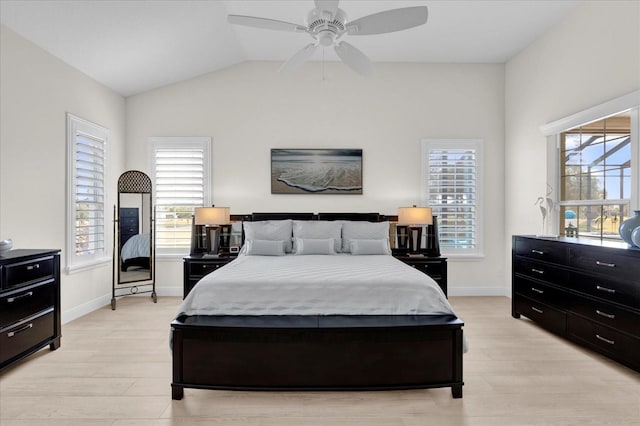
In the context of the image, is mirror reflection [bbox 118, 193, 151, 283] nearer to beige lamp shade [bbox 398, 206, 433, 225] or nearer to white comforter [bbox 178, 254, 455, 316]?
Result: white comforter [bbox 178, 254, 455, 316]

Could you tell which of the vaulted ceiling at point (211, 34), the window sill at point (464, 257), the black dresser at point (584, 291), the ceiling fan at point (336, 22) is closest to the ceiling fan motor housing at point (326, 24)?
the ceiling fan at point (336, 22)

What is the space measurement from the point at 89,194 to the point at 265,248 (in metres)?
2.31

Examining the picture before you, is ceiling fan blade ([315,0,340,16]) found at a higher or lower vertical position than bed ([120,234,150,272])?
higher

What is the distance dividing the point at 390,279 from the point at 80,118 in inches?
159

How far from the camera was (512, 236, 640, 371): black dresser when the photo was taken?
9.41 ft

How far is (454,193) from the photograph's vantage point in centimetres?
548

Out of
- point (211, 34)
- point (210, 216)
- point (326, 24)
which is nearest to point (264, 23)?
point (326, 24)

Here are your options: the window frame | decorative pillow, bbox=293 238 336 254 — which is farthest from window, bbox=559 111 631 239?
decorative pillow, bbox=293 238 336 254

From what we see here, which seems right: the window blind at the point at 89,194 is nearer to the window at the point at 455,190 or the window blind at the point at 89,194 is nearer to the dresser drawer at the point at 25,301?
the dresser drawer at the point at 25,301

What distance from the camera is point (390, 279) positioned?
2.81 m

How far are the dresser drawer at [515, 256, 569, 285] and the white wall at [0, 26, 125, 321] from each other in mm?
5113

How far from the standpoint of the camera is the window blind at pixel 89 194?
4438 millimetres

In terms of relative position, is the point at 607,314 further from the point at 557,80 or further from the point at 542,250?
the point at 557,80

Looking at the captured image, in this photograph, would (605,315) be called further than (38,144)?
No
